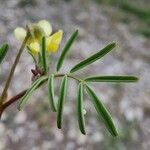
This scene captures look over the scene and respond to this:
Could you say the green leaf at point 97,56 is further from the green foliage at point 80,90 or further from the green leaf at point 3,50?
the green leaf at point 3,50

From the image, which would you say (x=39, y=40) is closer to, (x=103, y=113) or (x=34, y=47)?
(x=34, y=47)

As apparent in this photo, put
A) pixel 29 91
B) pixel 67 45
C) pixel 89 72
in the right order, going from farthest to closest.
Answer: pixel 89 72, pixel 67 45, pixel 29 91

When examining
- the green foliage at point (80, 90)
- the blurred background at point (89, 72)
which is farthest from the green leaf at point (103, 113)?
the blurred background at point (89, 72)

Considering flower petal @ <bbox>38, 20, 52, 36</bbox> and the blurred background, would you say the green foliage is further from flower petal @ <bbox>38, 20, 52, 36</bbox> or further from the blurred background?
the blurred background

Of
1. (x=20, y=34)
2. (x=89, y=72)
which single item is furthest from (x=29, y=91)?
(x=89, y=72)

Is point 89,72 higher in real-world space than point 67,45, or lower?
lower
